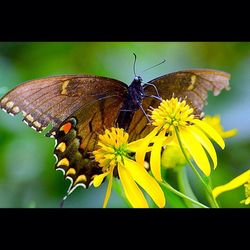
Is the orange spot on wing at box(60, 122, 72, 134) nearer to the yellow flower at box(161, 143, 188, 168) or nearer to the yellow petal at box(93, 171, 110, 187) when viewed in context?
the yellow petal at box(93, 171, 110, 187)

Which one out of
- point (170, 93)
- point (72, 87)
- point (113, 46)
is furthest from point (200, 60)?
point (72, 87)

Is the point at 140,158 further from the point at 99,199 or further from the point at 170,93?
the point at 99,199

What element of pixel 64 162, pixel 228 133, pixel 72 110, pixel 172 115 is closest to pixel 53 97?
pixel 72 110

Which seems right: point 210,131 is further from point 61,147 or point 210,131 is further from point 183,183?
point 61,147

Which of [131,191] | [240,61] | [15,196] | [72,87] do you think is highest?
[240,61]

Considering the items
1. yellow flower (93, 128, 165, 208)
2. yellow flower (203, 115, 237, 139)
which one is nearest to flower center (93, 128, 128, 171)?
yellow flower (93, 128, 165, 208)

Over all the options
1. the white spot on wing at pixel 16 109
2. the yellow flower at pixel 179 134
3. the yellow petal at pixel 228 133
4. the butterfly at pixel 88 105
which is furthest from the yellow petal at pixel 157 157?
the white spot on wing at pixel 16 109

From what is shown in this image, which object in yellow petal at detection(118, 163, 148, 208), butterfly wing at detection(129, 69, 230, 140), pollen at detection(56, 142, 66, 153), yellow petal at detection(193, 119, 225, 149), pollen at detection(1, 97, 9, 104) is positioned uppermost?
butterfly wing at detection(129, 69, 230, 140)
